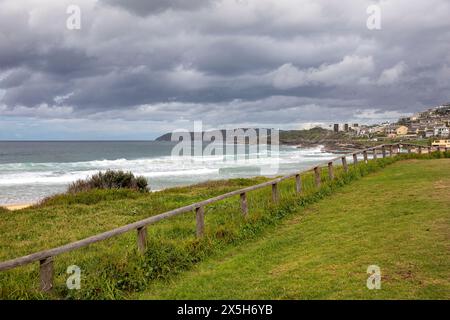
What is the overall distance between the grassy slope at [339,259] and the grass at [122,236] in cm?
33

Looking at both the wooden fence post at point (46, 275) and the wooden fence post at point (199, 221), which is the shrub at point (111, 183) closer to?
the wooden fence post at point (199, 221)

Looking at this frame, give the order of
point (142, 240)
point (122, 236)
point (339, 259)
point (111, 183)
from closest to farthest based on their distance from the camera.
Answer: point (339, 259) < point (142, 240) < point (122, 236) < point (111, 183)

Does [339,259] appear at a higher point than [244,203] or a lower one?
lower

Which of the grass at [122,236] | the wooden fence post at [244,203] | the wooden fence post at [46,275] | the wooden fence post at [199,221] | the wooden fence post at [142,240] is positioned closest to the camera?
the wooden fence post at [46,275]

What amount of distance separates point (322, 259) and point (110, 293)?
3304 mm

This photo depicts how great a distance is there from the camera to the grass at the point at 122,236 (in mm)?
5930

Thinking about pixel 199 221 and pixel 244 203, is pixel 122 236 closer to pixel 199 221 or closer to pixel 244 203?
pixel 199 221

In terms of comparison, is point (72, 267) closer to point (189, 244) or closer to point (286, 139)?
point (189, 244)

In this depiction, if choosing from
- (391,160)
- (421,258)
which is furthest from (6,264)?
(391,160)

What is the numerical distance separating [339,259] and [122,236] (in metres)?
5.53

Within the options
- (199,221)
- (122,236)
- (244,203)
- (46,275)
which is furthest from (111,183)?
(46,275)

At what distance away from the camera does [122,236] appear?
9969 mm

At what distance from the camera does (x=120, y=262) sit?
623 cm

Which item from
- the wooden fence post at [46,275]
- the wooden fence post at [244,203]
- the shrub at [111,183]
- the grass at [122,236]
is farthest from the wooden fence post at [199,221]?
the shrub at [111,183]
